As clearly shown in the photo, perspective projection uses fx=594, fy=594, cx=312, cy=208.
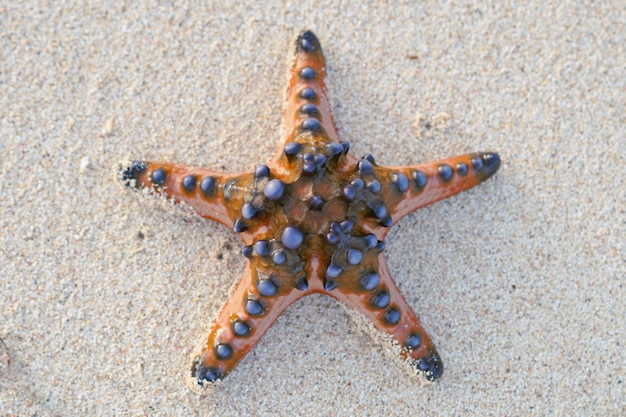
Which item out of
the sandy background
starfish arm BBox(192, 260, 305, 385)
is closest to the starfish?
starfish arm BBox(192, 260, 305, 385)

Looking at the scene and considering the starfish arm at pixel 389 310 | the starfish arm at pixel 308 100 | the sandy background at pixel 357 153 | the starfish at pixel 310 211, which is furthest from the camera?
the sandy background at pixel 357 153

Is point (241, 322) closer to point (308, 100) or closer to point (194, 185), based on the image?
point (194, 185)

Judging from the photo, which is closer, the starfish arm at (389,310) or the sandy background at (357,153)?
the starfish arm at (389,310)

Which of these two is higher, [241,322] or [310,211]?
[310,211]

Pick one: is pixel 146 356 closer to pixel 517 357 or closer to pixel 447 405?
pixel 447 405

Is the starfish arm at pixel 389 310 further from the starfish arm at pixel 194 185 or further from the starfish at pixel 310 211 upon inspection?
the starfish arm at pixel 194 185

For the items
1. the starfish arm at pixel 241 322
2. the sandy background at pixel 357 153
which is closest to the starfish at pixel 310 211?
the starfish arm at pixel 241 322

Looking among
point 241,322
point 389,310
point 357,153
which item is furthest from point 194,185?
point 389,310
